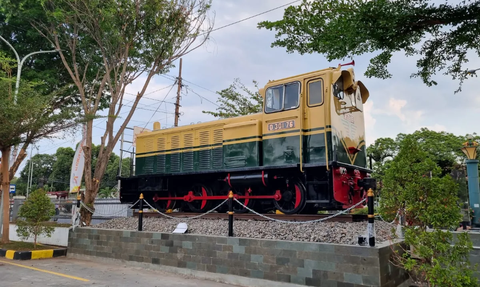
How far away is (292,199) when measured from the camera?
8.24m

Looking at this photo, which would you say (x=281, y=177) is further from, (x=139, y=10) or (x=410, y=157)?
(x=139, y=10)

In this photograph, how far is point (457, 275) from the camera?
4.09 m

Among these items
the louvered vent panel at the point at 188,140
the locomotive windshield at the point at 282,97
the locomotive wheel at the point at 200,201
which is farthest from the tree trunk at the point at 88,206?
the locomotive windshield at the point at 282,97

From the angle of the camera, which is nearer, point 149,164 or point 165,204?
point 165,204

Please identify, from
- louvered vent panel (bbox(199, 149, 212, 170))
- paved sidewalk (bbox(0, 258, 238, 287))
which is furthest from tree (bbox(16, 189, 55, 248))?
louvered vent panel (bbox(199, 149, 212, 170))

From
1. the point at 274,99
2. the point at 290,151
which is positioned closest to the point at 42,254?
the point at 290,151

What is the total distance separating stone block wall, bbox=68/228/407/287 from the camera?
527cm

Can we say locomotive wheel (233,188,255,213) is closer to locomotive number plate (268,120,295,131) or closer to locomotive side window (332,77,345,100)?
locomotive number plate (268,120,295,131)

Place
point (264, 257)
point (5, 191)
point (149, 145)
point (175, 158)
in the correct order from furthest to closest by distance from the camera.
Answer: point (149, 145), point (5, 191), point (175, 158), point (264, 257)

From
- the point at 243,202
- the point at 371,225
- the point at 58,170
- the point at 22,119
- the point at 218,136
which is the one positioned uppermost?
the point at 58,170

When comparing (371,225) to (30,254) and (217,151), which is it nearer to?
(217,151)

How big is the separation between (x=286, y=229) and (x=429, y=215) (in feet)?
9.32

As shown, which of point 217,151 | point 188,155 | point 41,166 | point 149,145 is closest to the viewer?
point 217,151

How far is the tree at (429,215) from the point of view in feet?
14.0
